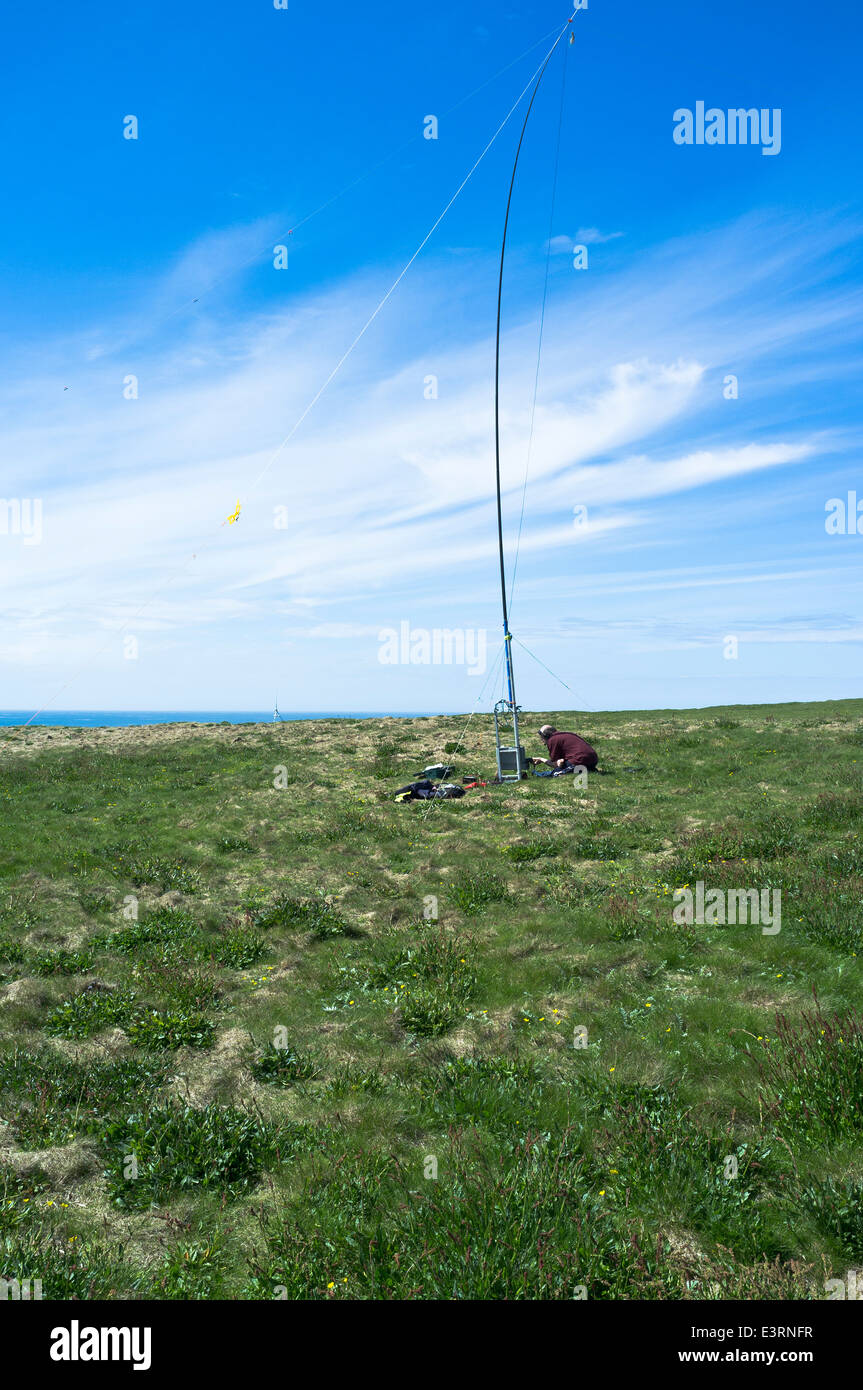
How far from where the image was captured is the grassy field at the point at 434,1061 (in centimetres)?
440

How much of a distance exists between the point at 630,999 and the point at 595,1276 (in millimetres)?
4143

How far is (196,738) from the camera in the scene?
32906mm

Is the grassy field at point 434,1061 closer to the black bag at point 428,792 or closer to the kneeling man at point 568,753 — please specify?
the black bag at point 428,792

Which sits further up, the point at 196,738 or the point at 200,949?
the point at 196,738

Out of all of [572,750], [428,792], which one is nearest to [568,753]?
[572,750]

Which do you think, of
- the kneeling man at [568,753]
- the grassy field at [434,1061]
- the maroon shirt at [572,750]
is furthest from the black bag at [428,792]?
the maroon shirt at [572,750]

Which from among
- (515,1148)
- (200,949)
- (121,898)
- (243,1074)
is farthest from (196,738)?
(515,1148)

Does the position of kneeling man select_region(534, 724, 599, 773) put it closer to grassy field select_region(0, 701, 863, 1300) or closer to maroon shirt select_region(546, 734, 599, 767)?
maroon shirt select_region(546, 734, 599, 767)

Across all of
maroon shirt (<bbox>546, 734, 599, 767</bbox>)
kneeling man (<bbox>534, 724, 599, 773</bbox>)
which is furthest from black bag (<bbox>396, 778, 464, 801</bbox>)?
maroon shirt (<bbox>546, 734, 599, 767</bbox>)

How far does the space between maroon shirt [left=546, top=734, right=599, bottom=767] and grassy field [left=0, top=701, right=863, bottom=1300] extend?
6.22 m

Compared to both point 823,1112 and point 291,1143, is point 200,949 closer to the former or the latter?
point 291,1143
